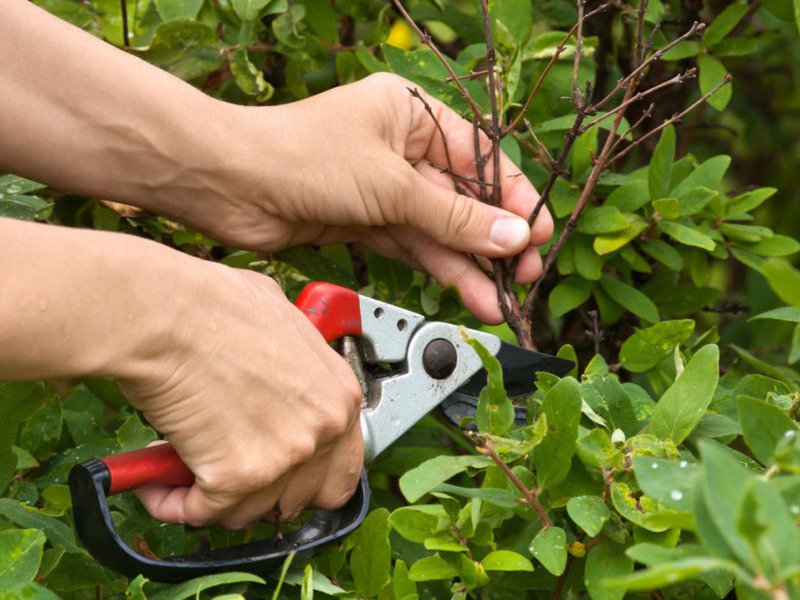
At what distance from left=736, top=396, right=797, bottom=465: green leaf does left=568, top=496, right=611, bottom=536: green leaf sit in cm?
20

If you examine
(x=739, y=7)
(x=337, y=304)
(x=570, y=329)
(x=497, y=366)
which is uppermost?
(x=739, y=7)

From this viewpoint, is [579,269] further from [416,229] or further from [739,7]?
[739,7]

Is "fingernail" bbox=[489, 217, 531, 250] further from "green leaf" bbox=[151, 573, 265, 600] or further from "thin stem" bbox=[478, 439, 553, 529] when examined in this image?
"green leaf" bbox=[151, 573, 265, 600]

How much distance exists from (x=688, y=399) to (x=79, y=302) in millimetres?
757

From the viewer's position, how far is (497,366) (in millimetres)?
1396

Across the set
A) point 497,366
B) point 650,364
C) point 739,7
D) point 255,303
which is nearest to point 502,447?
point 497,366

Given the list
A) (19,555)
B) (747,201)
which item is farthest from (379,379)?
(747,201)

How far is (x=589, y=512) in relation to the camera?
4.32 feet

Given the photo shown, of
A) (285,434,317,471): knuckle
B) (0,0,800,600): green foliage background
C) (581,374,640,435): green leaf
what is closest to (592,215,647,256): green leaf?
(0,0,800,600): green foliage background

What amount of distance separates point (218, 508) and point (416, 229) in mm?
724

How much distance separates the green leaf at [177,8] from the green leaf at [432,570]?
1130 mm

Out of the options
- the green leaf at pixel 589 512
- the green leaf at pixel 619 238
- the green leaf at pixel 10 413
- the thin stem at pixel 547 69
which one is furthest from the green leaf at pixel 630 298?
the green leaf at pixel 10 413

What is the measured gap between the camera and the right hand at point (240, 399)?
1379 millimetres

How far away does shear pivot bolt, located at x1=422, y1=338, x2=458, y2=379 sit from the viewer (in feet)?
5.77
